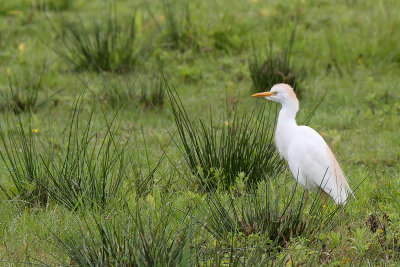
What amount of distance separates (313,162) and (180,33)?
11.7 feet

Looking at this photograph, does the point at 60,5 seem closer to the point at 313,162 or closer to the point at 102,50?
the point at 102,50

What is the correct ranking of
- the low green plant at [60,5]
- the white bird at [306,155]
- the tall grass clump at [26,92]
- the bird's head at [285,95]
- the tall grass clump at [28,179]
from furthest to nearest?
1. the low green plant at [60,5]
2. the tall grass clump at [26,92]
3. the bird's head at [285,95]
4. the white bird at [306,155]
5. the tall grass clump at [28,179]

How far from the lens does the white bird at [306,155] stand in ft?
14.4

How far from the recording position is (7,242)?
3.72 meters

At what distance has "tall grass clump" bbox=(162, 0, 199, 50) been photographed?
25.2ft

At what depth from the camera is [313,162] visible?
178 inches

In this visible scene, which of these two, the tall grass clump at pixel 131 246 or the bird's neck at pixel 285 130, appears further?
the bird's neck at pixel 285 130

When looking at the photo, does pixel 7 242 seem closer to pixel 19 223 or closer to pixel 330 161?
pixel 19 223

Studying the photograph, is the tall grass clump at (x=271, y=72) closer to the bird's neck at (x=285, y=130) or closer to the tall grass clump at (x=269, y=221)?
the bird's neck at (x=285, y=130)

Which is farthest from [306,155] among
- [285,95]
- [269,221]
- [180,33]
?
[180,33]

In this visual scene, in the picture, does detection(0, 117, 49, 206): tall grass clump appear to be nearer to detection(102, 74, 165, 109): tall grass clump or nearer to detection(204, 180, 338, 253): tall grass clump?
detection(204, 180, 338, 253): tall grass clump

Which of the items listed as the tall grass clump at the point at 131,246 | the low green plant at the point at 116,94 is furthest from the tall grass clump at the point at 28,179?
the low green plant at the point at 116,94

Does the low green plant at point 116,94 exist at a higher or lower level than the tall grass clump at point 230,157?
lower

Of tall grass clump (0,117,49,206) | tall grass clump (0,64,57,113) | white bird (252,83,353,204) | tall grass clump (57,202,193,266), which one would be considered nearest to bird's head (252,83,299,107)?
white bird (252,83,353,204)
